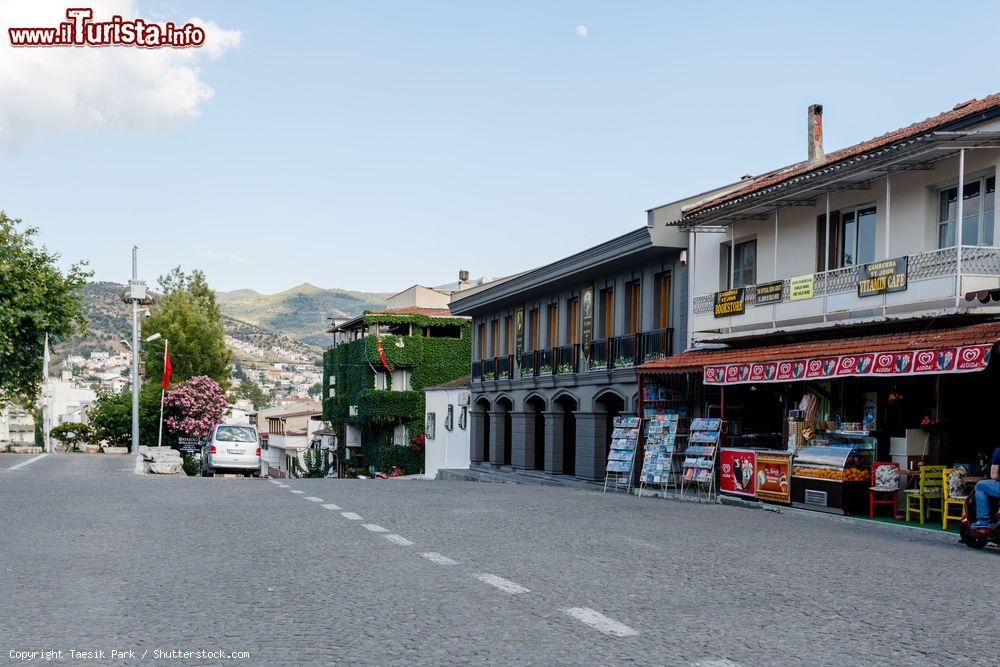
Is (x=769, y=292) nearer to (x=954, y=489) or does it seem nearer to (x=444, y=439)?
(x=954, y=489)

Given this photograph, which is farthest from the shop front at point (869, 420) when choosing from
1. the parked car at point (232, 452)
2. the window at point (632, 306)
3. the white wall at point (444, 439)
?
the white wall at point (444, 439)

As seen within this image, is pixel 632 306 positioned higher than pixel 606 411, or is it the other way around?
pixel 632 306

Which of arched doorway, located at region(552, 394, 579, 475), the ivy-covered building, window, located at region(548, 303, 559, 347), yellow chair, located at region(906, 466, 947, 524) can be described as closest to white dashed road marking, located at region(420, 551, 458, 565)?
yellow chair, located at region(906, 466, 947, 524)

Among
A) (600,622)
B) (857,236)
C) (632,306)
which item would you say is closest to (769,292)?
(857,236)

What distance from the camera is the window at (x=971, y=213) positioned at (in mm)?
17672

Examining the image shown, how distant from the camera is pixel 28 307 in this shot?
41.1 metres

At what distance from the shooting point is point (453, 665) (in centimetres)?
559

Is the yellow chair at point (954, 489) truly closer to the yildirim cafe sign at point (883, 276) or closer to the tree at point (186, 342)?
the yildirim cafe sign at point (883, 276)

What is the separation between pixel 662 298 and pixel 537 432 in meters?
11.2

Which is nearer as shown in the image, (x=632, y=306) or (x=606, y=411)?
(x=632, y=306)

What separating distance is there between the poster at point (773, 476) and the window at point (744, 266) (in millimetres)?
5873

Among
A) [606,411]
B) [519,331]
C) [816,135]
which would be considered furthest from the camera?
[519,331]

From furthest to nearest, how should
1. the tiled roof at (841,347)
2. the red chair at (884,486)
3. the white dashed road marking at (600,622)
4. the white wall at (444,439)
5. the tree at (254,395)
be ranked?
the tree at (254,395) → the white wall at (444,439) → the red chair at (884,486) → the tiled roof at (841,347) → the white dashed road marking at (600,622)

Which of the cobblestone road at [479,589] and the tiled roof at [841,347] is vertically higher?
the tiled roof at [841,347]
